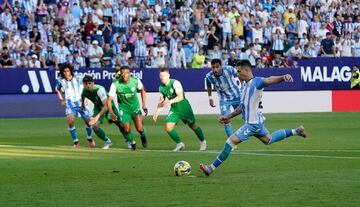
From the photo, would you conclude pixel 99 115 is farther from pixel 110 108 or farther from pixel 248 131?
pixel 248 131

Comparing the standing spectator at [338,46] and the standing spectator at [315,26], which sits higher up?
the standing spectator at [315,26]

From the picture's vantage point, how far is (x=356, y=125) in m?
32.9

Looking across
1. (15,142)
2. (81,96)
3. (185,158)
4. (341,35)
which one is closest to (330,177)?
(185,158)

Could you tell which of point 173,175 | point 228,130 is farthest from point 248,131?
point 228,130

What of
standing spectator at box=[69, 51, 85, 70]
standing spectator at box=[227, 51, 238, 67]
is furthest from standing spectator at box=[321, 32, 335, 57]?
standing spectator at box=[69, 51, 85, 70]

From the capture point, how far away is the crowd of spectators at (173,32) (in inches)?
1596

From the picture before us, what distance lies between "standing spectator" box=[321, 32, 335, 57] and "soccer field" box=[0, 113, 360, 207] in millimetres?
17782

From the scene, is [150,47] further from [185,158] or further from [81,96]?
[185,158]

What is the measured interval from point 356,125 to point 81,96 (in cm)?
1131

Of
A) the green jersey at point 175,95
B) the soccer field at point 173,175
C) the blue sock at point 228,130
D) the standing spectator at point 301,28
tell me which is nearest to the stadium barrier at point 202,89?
the standing spectator at point 301,28

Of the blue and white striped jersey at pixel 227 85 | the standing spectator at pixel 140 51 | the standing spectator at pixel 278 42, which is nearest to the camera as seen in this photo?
the blue and white striped jersey at pixel 227 85

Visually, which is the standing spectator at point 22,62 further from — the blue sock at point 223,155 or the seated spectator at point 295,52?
the blue sock at point 223,155

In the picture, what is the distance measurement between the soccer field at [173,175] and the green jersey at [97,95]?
121 centimetres

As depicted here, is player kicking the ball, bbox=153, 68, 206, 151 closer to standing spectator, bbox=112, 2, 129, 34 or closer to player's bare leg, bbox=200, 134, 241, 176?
player's bare leg, bbox=200, 134, 241, 176
